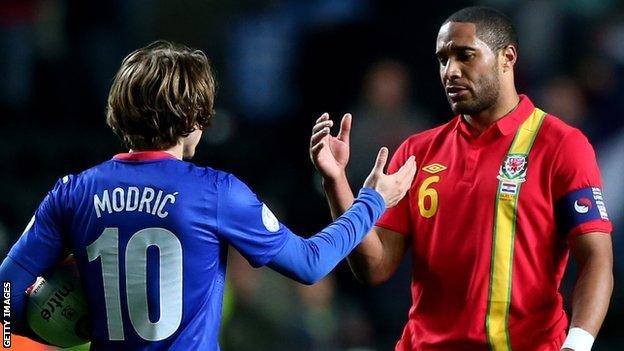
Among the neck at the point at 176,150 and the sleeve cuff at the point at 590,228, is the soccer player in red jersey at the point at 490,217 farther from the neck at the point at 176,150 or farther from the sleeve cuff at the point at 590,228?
the neck at the point at 176,150

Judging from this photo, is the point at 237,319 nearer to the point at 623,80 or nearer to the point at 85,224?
the point at 623,80

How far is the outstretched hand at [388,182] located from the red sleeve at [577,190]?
0.51 metres

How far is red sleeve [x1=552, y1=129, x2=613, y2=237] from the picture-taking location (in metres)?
3.90

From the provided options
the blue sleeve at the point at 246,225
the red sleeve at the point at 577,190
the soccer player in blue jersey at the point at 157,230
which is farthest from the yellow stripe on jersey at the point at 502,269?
the blue sleeve at the point at 246,225

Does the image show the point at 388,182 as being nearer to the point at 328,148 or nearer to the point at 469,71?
the point at 328,148

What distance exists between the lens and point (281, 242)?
3.39 meters

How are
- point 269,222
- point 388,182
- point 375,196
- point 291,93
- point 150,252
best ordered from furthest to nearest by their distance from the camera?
point 291,93 → point 388,182 → point 375,196 → point 269,222 → point 150,252

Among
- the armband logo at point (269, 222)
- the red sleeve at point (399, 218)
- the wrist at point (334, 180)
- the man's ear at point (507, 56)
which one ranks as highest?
the man's ear at point (507, 56)

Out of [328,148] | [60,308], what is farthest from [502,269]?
[60,308]

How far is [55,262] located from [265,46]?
5.07 m

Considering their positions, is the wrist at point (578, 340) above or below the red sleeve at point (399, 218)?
below

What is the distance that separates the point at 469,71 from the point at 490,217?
1.81 ft

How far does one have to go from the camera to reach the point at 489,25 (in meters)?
4.30

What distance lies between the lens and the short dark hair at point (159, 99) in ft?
11.0
